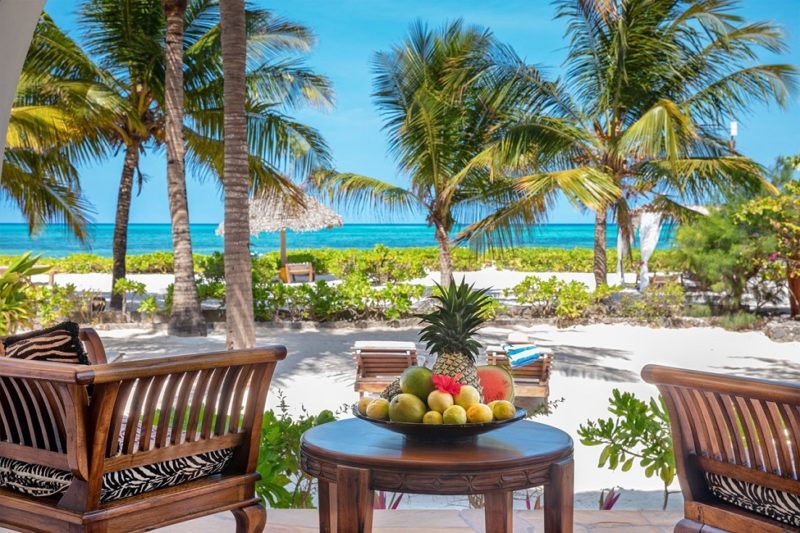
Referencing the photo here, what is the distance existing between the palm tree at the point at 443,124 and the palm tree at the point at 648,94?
0.53m

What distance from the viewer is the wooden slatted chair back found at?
2201 millimetres

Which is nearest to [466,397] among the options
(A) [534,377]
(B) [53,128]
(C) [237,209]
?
(A) [534,377]

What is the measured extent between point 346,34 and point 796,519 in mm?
65823

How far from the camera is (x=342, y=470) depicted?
2.26 metres

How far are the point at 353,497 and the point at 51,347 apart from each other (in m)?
1.11

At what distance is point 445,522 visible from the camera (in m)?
3.49

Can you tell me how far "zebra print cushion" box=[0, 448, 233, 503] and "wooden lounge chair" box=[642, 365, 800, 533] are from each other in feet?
4.68

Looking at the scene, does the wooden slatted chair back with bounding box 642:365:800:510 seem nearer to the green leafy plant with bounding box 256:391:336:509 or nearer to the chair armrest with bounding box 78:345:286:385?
the chair armrest with bounding box 78:345:286:385

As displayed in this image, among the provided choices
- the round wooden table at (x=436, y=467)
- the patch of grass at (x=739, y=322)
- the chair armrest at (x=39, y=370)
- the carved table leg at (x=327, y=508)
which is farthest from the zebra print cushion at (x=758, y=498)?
the patch of grass at (x=739, y=322)

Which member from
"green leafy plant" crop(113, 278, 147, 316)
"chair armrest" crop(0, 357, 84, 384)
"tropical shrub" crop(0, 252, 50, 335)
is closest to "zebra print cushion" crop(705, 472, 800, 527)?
"chair armrest" crop(0, 357, 84, 384)

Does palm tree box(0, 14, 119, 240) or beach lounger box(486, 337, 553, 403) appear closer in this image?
beach lounger box(486, 337, 553, 403)

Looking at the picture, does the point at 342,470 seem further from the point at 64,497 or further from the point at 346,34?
the point at 346,34

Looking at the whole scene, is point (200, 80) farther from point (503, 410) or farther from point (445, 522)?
point (503, 410)

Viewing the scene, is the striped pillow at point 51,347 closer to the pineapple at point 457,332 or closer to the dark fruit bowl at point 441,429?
the dark fruit bowl at point 441,429
